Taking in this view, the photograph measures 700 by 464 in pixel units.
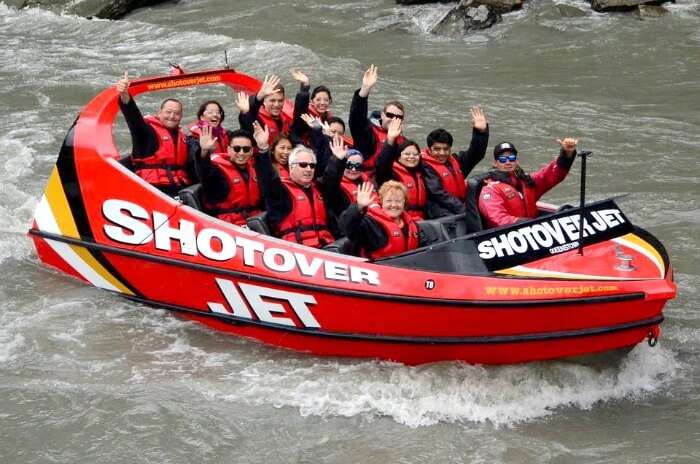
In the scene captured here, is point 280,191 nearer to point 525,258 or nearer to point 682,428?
point 525,258

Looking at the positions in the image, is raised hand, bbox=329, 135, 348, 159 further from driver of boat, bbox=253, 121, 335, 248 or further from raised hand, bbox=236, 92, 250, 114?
raised hand, bbox=236, 92, 250, 114

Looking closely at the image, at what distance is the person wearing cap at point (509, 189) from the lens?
6.11 meters

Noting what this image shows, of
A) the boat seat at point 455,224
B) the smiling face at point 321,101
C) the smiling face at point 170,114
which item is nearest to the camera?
the boat seat at point 455,224

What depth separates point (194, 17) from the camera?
1797 cm

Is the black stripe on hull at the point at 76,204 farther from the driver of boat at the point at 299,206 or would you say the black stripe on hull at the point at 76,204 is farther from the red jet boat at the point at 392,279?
the driver of boat at the point at 299,206

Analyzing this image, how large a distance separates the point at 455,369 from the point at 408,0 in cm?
1255

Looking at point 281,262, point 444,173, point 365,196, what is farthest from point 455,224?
point 281,262

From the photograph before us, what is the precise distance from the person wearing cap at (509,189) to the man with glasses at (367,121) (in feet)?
3.61

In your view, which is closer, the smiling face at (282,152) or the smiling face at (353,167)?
the smiling face at (353,167)

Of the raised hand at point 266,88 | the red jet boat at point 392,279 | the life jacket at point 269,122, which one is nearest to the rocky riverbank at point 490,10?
the life jacket at point 269,122

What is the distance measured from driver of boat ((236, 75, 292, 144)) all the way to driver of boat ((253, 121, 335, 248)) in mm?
1016

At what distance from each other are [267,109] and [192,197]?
155 centimetres

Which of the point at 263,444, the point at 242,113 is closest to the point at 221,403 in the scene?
the point at 263,444

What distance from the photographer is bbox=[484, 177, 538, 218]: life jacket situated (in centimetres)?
616
